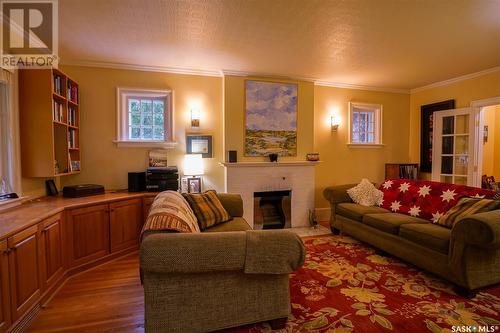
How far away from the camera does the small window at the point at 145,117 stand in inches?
149

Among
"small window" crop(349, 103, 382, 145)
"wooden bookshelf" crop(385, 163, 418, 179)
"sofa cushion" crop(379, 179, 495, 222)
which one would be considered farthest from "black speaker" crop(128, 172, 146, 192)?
"wooden bookshelf" crop(385, 163, 418, 179)

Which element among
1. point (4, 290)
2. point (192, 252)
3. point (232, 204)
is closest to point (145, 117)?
point (232, 204)

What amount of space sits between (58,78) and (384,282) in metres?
4.27

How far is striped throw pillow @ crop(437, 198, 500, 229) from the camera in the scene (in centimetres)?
251

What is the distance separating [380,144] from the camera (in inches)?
201

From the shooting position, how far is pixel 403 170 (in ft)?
16.2

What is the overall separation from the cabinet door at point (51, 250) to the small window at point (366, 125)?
477 centimetres

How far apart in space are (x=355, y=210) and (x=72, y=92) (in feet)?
13.7

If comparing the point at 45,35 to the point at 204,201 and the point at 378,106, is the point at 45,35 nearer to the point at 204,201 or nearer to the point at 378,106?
the point at 204,201

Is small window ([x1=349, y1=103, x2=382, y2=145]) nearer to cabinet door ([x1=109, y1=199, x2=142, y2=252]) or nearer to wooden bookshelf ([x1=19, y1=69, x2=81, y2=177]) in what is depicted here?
cabinet door ([x1=109, y1=199, x2=142, y2=252])

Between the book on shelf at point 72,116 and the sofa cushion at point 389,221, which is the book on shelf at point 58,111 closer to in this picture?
the book on shelf at point 72,116

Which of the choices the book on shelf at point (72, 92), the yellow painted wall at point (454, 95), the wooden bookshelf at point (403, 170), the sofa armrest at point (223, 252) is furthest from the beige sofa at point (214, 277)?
the yellow painted wall at point (454, 95)

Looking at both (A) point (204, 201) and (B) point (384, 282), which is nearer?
(B) point (384, 282)

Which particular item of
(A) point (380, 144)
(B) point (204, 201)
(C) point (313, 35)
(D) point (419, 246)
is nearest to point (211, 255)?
(B) point (204, 201)
